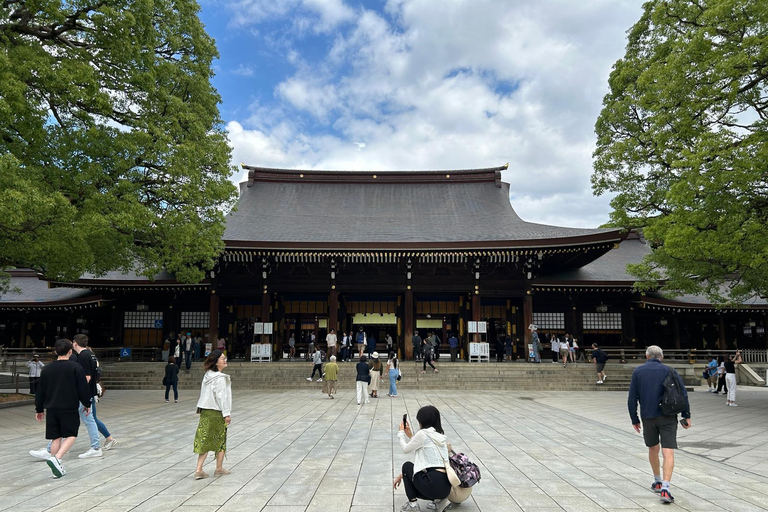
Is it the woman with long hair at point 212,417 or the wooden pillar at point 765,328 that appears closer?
the woman with long hair at point 212,417

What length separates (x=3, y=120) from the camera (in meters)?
9.75

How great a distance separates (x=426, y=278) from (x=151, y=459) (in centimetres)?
1604

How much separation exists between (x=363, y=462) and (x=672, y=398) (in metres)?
4.03

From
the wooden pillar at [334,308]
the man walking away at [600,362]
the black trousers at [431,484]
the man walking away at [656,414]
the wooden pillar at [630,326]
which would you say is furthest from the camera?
the wooden pillar at [630,326]

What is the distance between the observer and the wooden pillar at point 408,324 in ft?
71.3

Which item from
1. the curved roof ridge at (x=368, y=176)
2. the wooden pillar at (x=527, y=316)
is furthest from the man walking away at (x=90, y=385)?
the curved roof ridge at (x=368, y=176)

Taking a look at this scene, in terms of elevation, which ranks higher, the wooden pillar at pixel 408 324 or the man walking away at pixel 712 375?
the wooden pillar at pixel 408 324

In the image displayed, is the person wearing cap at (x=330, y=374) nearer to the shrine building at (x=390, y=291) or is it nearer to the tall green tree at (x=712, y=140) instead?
the shrine building at (x=390, y=291)

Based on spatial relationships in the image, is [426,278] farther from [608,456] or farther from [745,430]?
[608,456]

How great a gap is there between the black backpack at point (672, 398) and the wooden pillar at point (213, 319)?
741 inches

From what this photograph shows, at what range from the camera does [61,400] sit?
20.1ft

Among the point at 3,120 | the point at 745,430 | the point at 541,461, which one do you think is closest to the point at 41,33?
the point at 3,120

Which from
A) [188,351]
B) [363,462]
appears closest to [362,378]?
[363,462]

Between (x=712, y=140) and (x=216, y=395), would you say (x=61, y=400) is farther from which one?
(x=712, y=140)
